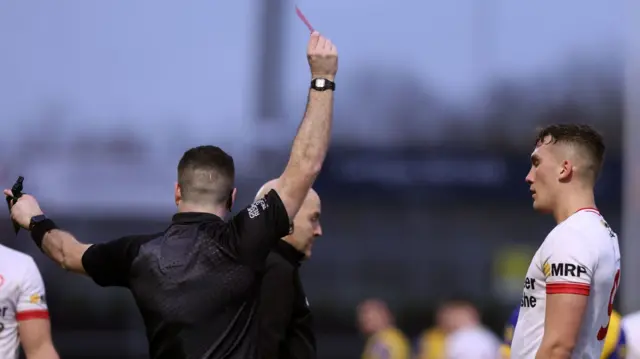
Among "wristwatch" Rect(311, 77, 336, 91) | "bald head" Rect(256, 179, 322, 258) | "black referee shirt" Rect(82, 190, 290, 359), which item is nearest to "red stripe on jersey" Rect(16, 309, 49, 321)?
"black referee shirt" Rect(82, 190, 290, 359)

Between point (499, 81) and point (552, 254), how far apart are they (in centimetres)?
2731

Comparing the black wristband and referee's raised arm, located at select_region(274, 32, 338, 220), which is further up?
referee's raised arm, located at select_region(274, 32, 338, 220)

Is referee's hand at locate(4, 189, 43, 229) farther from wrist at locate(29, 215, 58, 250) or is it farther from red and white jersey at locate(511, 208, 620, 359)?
red and white jersey at locate(511, 208, 620, 359)

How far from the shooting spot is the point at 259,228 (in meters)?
4.57

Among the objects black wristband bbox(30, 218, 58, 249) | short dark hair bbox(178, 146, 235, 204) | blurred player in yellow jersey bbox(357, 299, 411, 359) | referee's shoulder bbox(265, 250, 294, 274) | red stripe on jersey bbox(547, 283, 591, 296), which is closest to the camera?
red stripe on jersey bbox(547, 283, 591, 296)

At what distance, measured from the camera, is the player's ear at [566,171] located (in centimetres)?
482

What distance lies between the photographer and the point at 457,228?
1159 inches

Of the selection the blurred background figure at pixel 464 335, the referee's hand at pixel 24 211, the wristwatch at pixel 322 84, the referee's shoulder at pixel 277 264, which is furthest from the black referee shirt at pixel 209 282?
the blurred background figure at pixel 464 335

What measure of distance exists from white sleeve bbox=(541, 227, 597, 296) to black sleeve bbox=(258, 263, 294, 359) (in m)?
1.25

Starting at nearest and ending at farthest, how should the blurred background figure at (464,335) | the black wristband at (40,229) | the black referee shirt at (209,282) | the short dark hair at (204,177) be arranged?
the black referee shirt at (209,282) → the short dark hair at (204,177) → the black wristband at (40,229) → the blurred background figure at (464,335)

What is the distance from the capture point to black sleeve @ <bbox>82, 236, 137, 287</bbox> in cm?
480

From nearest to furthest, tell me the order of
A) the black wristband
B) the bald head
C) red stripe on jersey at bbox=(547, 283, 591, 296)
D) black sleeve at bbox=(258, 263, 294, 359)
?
red stripe on jersey at bbox=(547, 283, 591, 296)
the black wristband
black sleeve at bbox=(258, 263, 294, 359)
the bald head

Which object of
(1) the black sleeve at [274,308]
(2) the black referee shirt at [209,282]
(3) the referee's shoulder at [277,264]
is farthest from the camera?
(3) the referee's shoulder at [277,264]

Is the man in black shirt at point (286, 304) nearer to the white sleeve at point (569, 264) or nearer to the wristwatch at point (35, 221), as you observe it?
the wristwatch at point (35, 221)
